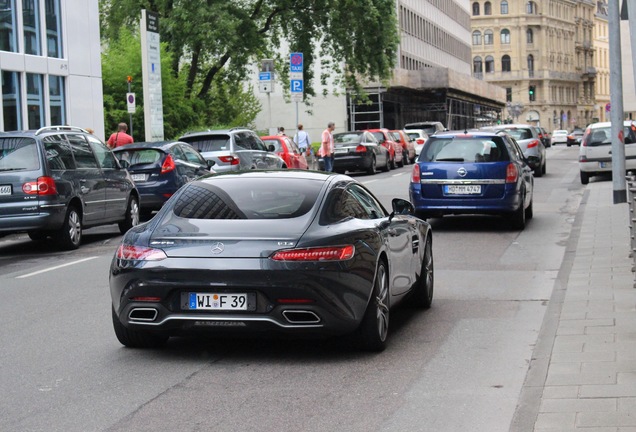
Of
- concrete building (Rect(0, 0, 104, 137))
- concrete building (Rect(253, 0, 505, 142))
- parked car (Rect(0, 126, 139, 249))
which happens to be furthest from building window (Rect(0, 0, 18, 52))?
concrete building (Rect(253, 0, 505, 142))

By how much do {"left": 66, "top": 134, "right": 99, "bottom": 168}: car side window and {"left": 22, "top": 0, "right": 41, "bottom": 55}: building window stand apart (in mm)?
15575

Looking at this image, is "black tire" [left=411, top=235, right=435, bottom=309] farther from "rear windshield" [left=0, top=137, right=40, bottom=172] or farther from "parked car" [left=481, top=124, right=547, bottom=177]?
"parked car" [left=481, top=124, right=547, bottom=177]

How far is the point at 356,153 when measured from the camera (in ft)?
144

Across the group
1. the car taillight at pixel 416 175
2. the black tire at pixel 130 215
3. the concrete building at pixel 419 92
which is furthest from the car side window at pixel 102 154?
the concrete building at pixel 419 92

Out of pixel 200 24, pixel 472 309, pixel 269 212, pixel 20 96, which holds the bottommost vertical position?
pixel 472 309

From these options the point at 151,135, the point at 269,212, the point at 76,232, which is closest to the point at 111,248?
the point at 76,232

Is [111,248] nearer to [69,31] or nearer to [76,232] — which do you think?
[76,232]

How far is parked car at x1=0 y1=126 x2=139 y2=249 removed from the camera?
1716cm

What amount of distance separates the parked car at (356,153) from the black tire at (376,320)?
112 feet

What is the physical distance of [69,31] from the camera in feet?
118

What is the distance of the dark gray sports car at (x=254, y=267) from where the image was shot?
808 cm

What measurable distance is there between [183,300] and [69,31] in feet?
95.2

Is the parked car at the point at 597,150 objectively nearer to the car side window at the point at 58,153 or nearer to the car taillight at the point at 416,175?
the car taillight at the point at 416,175

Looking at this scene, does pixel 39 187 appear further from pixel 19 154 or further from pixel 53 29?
pixel 53 29
